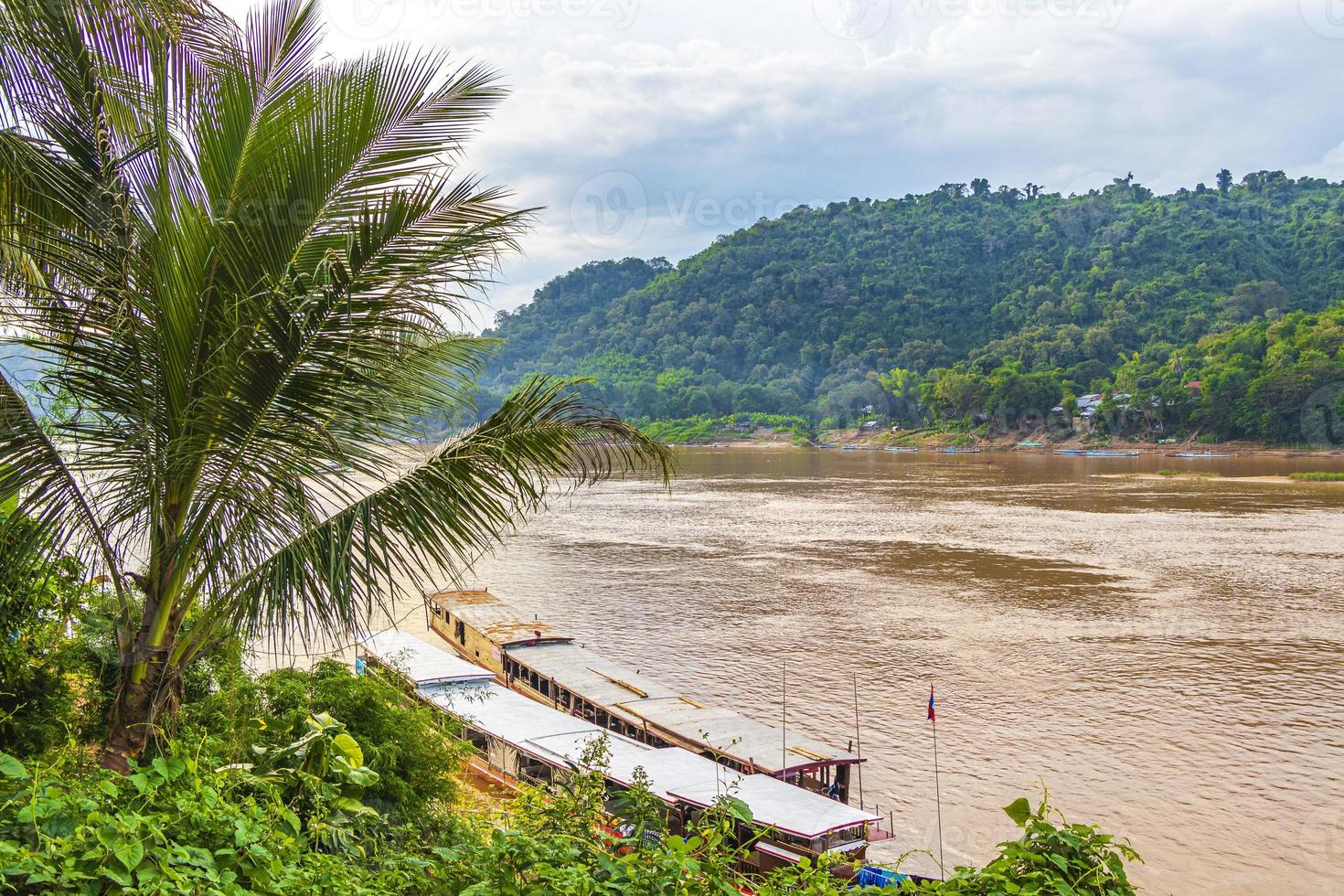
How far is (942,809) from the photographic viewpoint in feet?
41.1

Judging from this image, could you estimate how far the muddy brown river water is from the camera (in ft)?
41.7

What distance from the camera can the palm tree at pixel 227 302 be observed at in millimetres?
4211

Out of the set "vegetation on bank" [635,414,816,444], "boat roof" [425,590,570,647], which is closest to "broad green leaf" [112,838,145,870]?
"boat roof" [425,590,570,647]

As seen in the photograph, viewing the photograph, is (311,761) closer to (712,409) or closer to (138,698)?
(138,698)

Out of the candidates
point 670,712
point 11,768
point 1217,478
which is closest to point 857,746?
point 670,712

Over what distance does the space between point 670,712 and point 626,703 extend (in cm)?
76

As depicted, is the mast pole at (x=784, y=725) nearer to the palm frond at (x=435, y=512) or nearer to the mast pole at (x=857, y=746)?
the mast pole at (x=857, y=746)

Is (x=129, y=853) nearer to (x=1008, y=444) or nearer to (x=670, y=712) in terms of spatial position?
(x=670, y=712)

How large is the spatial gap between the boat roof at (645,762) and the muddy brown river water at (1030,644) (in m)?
2.05

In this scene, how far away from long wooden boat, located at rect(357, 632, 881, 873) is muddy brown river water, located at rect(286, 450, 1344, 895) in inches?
80.1

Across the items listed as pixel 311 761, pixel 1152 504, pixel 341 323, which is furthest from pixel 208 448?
pixel 1152 504

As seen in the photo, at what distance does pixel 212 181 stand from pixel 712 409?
95956 mm

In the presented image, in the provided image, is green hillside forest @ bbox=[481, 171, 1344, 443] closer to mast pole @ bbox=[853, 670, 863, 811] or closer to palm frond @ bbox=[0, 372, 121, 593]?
mast pole @ bbox=[853, 670, 863, 811]

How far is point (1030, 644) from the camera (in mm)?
20750
